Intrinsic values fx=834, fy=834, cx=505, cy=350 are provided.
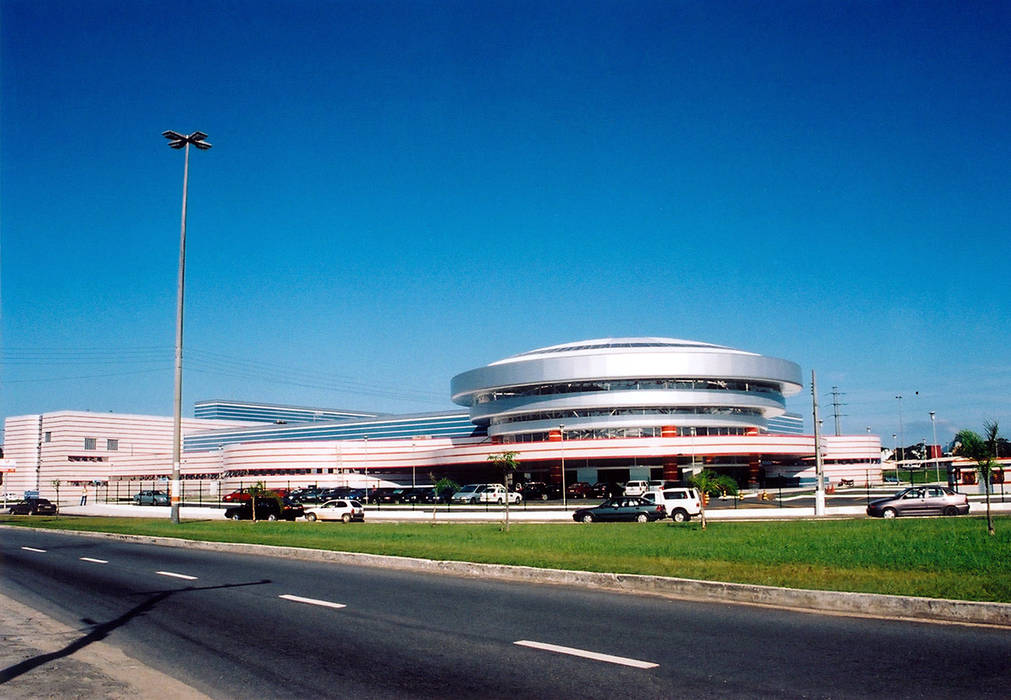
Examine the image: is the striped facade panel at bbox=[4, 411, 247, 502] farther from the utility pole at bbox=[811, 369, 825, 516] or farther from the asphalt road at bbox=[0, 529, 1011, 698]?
the asphalt road at bbox=[0, 529, 1011, 698]

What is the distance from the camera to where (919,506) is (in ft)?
127

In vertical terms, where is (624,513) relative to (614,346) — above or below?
below

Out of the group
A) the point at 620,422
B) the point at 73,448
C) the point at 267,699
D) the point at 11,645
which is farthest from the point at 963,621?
the point at 73,448

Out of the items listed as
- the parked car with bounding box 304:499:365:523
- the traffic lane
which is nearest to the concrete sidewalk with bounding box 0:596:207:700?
the traffic lane

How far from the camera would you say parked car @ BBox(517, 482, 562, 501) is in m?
77.0

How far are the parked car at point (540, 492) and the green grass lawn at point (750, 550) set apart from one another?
4381 cm

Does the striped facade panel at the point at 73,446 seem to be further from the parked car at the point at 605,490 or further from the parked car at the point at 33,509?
the parked car at the point at 605,490

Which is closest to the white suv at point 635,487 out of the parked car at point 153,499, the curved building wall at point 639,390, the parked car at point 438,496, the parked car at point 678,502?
the parked car at point 438,496

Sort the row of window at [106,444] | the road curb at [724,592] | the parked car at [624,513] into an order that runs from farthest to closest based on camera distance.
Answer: the row of window at [106,444]
the parked car at [624,513]
the road curb at [724,592]

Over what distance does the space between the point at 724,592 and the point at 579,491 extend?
62218 mm

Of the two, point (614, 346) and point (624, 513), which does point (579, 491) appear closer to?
point (614, 346)

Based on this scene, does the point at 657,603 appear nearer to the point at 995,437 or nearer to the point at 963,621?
the point at 963,621

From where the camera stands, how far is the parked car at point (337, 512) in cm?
4522

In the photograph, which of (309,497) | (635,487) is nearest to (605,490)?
(635,487)
